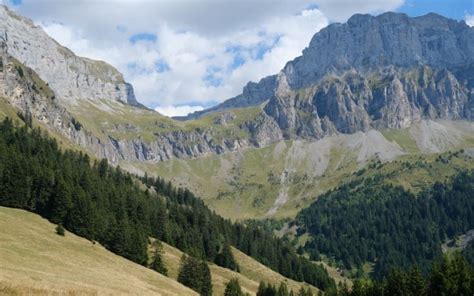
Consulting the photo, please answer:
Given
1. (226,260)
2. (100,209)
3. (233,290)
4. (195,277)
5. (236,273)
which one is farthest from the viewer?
(226,260)

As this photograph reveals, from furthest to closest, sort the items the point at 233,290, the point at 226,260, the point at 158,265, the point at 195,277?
the point at 226,260 < the point at 158,265 < the point at 195,277 < the point at 233,290

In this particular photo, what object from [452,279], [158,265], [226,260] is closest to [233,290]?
[158,265]

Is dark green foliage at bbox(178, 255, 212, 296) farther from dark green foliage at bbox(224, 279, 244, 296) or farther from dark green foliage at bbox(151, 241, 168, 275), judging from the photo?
dark green foliage at bbox(224, 279, 244, 296)

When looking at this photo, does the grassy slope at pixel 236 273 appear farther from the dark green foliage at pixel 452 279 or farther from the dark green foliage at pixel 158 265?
the dark green foliage at pixel 452 279

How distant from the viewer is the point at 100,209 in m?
127

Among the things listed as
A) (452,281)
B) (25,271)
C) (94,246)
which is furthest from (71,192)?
(452,281)

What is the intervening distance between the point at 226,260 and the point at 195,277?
48801 millimetres

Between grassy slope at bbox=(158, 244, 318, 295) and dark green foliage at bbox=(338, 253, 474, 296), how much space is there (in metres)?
39.2

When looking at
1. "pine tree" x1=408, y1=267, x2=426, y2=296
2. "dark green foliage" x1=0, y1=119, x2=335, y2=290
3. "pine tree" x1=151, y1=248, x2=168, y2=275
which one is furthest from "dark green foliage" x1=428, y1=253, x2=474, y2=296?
"dark green foliage" x1=0, y1=119, x2=335, y2=290

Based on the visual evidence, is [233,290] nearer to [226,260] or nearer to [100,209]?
[100,209]

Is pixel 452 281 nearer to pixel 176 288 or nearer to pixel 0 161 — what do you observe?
pixel 176 288

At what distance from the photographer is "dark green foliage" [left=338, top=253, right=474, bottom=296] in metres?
84.4

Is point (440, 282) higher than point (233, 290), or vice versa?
point (440, 282)

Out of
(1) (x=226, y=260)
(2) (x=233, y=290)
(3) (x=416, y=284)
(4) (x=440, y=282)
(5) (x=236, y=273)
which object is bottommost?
(5) (x=236, y=273)
